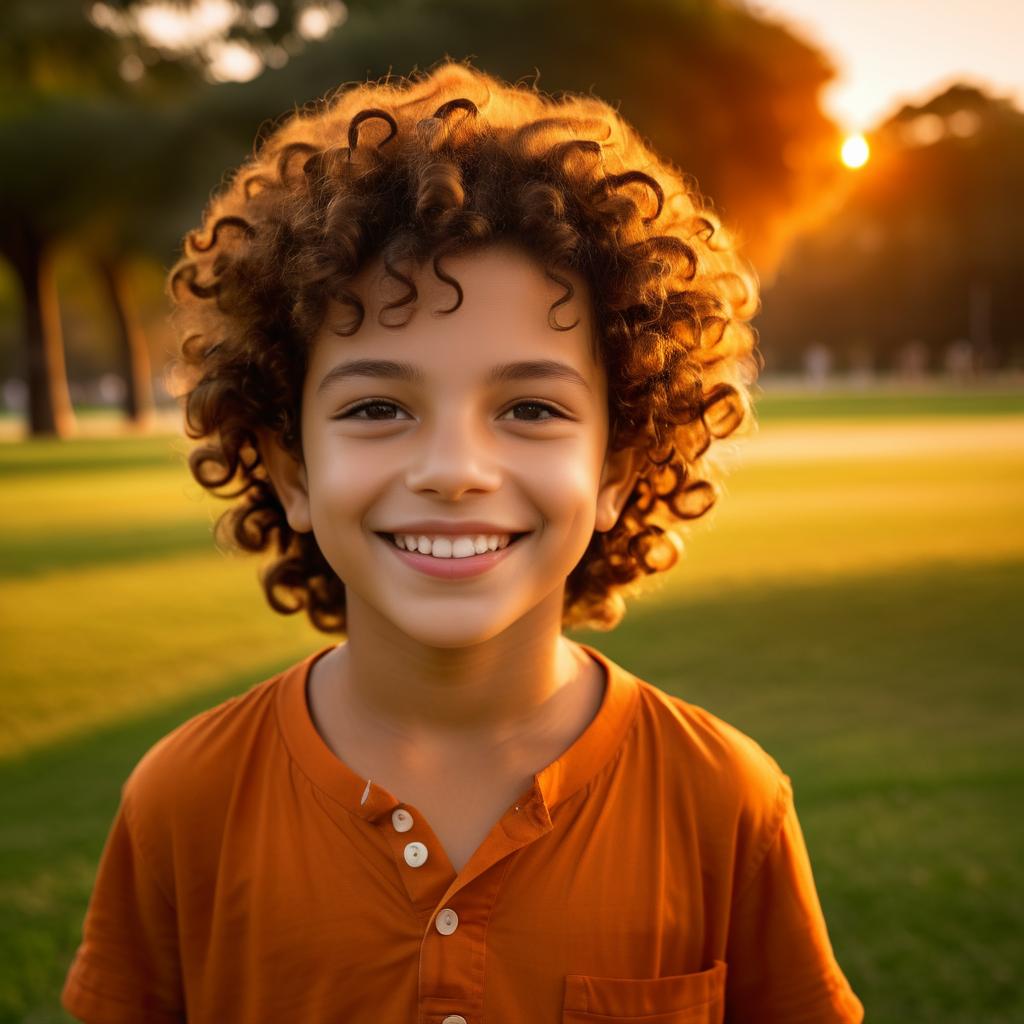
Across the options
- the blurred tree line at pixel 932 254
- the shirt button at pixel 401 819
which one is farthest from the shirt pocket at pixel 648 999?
the blurred tree line at pixel 932 254

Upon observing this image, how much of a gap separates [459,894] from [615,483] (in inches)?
28.9

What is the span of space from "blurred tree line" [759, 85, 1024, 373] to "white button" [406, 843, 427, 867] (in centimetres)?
6474

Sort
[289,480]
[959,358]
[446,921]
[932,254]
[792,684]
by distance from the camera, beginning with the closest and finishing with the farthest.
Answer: [446,921]
[289,480]
[792,684]
[959,358]
[932,254]

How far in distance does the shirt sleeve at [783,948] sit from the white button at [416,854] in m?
0.46

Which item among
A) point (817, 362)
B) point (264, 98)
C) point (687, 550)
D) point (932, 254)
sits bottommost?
point (817, 362)

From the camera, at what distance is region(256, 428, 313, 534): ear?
1914 mm

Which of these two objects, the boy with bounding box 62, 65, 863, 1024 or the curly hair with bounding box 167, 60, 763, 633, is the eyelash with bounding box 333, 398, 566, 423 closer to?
the boy with bounding box 62, 65, 863, 1024

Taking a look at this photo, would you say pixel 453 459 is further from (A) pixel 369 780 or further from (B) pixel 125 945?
(B) pixel 125 945

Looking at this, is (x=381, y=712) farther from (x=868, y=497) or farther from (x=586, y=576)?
(x=868, y=497)

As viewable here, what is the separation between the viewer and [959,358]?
65.1m

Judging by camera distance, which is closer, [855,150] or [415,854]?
[415,854]

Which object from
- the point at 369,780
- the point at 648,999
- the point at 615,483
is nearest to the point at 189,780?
the point at 369,780

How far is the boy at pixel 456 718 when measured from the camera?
159cm

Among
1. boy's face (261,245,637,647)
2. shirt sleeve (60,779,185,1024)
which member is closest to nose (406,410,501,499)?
boy's face (261,245,637,647)
